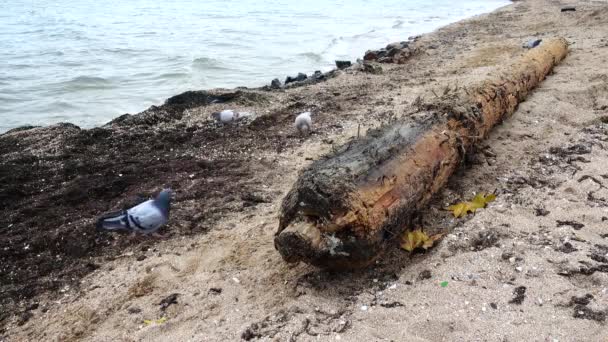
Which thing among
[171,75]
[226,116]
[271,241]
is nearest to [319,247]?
[271,241]

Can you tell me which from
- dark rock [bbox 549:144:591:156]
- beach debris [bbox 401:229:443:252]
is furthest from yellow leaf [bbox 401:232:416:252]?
dark rock [bbox 549:144:591:156]

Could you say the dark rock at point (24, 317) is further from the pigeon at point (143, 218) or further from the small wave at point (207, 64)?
the small wave at point (207, 64)

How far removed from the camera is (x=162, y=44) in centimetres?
1434

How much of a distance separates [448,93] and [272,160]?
187 cm

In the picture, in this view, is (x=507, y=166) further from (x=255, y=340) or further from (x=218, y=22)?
(x=218, y=22)

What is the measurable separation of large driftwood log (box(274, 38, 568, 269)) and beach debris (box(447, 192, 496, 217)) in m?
0.20

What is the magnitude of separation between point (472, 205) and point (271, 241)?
1.46 meters

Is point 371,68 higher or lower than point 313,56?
higher

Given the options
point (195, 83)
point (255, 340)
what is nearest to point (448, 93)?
point (255, 340)

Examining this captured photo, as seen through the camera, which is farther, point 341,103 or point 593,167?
point 341,103

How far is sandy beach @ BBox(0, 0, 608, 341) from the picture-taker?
8.04 feet

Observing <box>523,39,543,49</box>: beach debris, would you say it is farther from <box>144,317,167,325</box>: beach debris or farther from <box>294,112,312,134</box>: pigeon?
<box>144,317,167,325</box>: beach debris

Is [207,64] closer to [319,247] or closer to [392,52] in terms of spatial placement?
[392,52]

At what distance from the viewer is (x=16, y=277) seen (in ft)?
11.1
